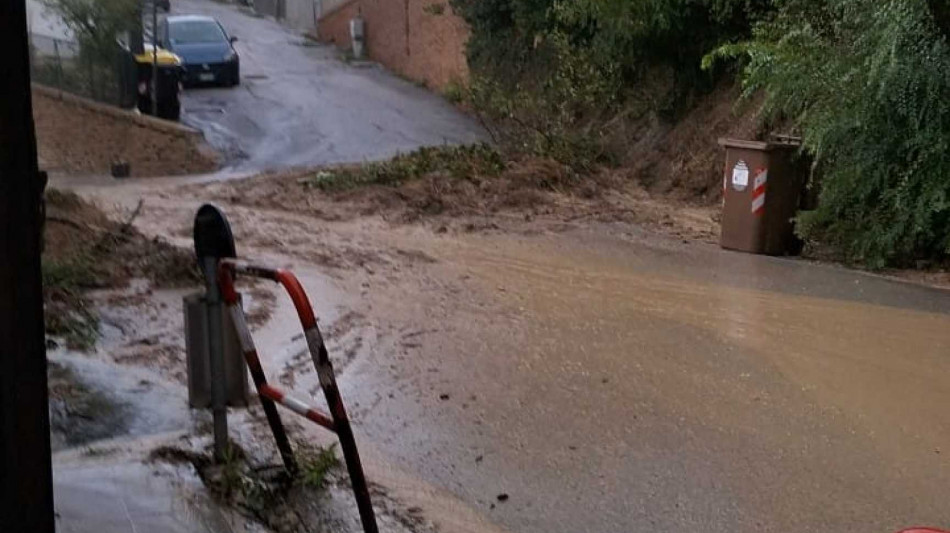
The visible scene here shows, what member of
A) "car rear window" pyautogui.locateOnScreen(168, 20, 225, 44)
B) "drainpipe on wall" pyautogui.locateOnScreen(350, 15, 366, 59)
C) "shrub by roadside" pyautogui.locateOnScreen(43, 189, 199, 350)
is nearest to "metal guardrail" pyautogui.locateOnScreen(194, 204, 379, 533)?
"shrub by roadside" pyautogui.locateOnScreen(43, 189, 199, 350)

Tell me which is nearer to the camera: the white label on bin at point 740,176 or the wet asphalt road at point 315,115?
the white label on bin at point 740,176

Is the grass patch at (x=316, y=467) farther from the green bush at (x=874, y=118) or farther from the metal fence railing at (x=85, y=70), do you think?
the metal fence railing at (x=85, y=70)

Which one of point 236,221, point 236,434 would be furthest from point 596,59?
point 236,434

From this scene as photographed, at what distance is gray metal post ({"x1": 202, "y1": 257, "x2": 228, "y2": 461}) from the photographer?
505 cm

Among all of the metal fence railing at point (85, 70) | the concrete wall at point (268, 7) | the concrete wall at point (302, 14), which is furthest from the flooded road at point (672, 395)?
the concrete wall at point (268, 7)

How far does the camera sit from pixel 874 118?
36.4 feet

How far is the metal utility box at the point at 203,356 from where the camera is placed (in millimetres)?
5074

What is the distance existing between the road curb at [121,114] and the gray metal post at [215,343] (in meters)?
16.4

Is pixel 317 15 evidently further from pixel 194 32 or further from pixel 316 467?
pixel 316 467

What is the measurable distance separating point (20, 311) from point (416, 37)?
28.2 meters

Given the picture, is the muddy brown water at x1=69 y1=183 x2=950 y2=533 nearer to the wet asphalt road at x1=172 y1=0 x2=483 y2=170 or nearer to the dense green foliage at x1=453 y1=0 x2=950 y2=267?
the dense green foliage at x1=453 y1=0 x2=950 y2=267

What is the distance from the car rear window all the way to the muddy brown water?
1745 cm

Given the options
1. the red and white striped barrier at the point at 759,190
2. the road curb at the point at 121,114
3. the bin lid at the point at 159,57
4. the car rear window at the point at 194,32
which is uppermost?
the car rear window at the point at 194,32

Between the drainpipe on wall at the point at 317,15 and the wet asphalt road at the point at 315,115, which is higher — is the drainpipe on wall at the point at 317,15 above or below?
above
